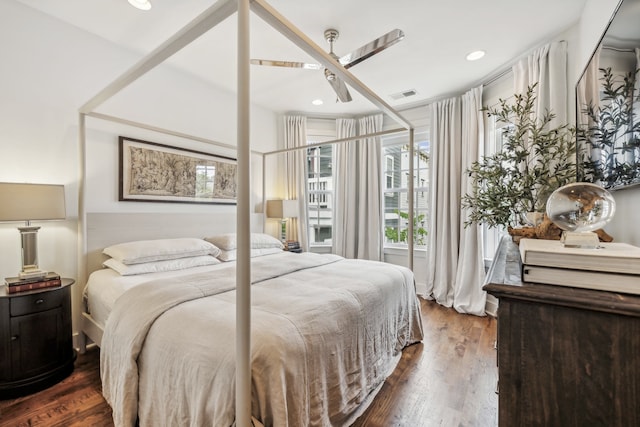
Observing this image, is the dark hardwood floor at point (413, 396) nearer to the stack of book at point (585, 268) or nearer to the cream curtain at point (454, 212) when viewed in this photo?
the cream curtain at point (454, 212)

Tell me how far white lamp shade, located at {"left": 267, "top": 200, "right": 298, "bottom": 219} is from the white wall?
4.63 feet

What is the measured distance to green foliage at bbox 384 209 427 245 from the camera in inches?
165

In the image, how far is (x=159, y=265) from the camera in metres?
2.42

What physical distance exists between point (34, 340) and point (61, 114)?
5.70ft

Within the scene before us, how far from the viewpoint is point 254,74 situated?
3.15 m

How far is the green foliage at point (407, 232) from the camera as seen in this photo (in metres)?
4.19

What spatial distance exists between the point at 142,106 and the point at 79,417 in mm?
2586

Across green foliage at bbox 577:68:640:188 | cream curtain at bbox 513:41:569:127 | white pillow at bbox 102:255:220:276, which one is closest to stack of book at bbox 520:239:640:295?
green foliage at bbox 577:68:640:188

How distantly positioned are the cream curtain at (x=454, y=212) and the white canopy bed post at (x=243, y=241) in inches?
119

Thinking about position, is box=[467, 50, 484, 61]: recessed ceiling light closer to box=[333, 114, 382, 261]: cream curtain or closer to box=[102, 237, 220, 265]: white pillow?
box=[333, 114, 382, 261]: cream curtain

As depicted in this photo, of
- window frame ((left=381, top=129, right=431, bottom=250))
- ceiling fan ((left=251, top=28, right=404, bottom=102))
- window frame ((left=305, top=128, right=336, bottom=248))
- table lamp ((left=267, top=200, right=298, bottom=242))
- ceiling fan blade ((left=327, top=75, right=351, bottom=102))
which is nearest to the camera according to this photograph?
ceiling fan ((left=251, top=28, right=404, bottom=102))

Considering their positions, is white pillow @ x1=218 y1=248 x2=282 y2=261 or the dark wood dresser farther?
white pillow @ x1=218 y1=248 x2=282 y2=261

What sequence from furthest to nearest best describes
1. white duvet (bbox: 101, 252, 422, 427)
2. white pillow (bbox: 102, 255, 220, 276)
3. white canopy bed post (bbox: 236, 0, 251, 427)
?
white pillow (bbox: 102, 255, 220, 276) → white duvet (bbox: 101, 252, 422, 427) → white canopy bed post (bbox: 236, 0, 251, 427)

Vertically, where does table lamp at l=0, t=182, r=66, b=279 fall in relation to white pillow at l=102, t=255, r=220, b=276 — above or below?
above
